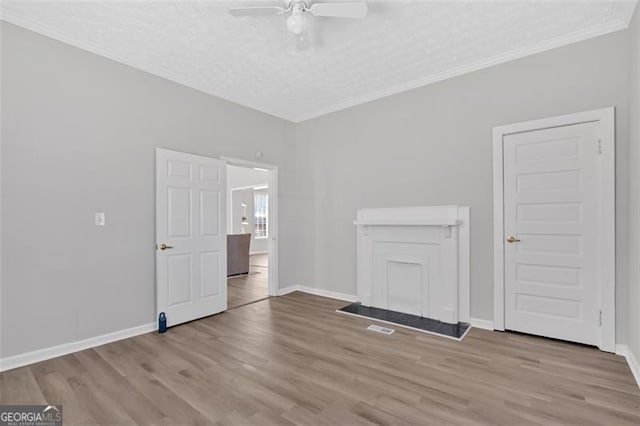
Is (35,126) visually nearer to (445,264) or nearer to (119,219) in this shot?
(119,219)

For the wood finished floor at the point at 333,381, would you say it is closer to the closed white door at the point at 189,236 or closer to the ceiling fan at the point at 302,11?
the closed white door at the point at 189,236

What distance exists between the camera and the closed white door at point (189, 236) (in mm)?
3551

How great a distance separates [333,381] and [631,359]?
2.47m

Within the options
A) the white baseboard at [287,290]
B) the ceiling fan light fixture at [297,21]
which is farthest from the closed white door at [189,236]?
the ceiling fan light fixture at [297,21]

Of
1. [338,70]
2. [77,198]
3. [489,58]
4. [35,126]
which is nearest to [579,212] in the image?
[489,58]

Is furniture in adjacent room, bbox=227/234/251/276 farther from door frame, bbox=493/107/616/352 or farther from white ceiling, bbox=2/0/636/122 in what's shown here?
door frame, bbox=493/107/616/352

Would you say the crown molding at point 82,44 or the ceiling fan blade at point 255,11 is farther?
the crown molding at point 82,44

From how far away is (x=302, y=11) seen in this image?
8.14 feet

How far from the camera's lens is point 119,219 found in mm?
3270

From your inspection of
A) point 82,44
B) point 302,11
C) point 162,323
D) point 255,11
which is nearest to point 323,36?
point 302,11

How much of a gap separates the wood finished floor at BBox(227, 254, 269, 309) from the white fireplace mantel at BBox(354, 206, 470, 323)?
1.78 m

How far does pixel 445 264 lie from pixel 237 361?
2.52 metres

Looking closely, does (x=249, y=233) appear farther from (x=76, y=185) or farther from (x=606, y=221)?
(x=606, y=221)

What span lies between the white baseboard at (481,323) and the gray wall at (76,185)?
3.66 meters
